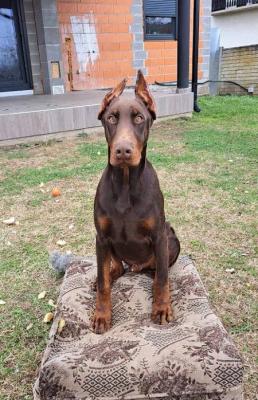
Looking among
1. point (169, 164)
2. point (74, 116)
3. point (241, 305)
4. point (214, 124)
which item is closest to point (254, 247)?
point (241, 305)

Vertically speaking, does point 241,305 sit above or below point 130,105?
below

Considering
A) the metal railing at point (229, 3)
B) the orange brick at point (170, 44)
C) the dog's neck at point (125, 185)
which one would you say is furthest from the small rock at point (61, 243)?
the metal railing at point (229, 3)

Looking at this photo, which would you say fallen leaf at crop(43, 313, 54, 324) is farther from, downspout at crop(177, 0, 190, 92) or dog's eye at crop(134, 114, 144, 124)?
downspout at crop(177, 0, 190, 92)

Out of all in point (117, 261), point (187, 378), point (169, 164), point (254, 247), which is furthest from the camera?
point (169, 164)

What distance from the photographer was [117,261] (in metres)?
2.89

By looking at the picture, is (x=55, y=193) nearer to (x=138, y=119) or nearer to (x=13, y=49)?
(x=138, y=119)

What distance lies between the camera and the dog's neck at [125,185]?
2.25 m

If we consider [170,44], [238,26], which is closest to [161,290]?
[170,44]

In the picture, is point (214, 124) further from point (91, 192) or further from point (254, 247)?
point (254, 247)

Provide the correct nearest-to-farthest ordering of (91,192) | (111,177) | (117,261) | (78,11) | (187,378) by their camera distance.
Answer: (187,378) < (111,177) < (117,261) < (91,192) < (78,11)

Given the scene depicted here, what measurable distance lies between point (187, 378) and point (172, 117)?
7779 mm

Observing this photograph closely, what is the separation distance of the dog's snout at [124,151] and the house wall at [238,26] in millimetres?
17914

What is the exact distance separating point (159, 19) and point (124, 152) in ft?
36.9

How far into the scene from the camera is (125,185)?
2.27 m
